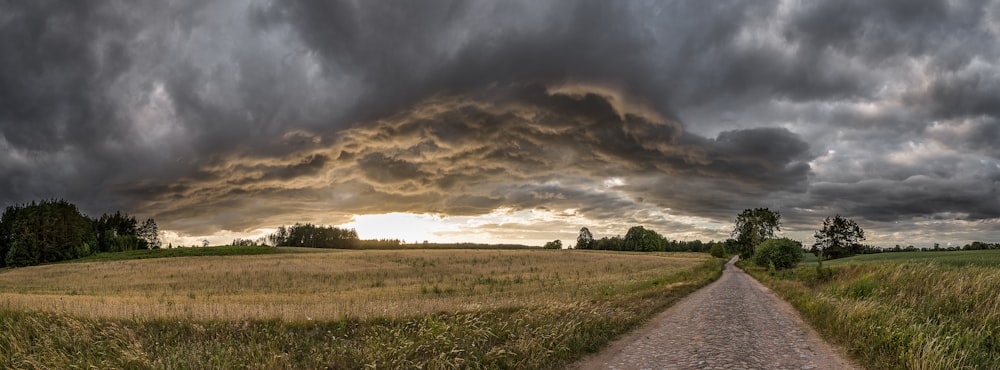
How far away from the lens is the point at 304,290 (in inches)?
1275

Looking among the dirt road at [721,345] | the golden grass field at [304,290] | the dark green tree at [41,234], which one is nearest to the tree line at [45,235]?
the dark green tree at [41,234]

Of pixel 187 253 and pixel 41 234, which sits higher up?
pixel 41 234

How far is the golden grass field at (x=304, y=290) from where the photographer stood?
55.3 ft

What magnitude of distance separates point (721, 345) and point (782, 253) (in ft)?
177

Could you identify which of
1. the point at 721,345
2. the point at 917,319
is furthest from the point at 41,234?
the point at 917,319

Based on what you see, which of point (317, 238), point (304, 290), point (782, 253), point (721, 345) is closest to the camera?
point (721, 345)

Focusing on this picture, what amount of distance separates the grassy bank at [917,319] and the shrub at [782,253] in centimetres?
3999

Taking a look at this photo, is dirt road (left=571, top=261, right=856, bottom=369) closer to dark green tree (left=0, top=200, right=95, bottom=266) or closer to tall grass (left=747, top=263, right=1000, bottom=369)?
tall grass (left=747, top=263, right=1000, bottom=369)

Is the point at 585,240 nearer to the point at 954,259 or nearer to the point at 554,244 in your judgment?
the point at 554,244

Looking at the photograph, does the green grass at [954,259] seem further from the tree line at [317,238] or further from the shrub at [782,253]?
the tree line at [317,238]

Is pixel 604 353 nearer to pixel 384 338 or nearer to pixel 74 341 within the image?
pixel 384 338

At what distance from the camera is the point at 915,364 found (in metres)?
8.81

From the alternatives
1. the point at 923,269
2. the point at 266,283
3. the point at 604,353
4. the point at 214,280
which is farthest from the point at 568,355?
the point at 214,280

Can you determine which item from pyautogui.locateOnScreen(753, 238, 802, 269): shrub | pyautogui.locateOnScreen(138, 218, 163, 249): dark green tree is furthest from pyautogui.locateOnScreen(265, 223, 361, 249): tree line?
pyautogui.locateOnScreen(753, 238, 802, 269): shrub
